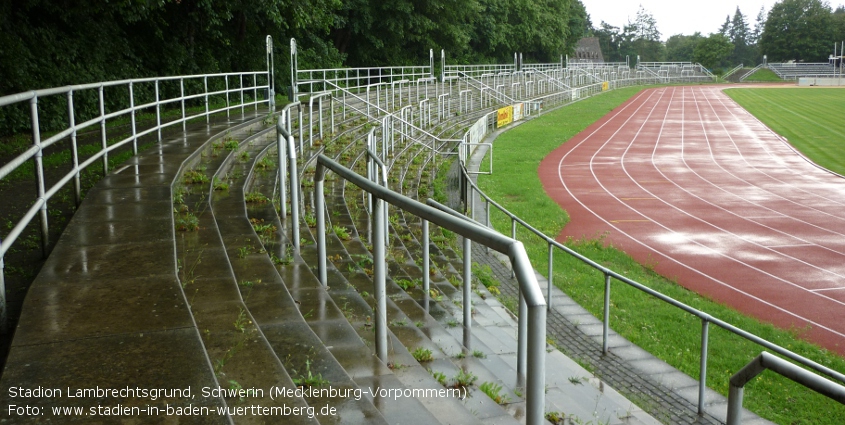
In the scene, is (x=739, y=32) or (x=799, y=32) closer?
(x=799, y=32)

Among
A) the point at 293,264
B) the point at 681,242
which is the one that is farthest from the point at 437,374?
the point at 681,242

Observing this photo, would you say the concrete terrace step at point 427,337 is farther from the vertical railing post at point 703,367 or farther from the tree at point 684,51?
the tree at point 684,51

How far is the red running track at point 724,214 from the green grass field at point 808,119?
3.15 feet

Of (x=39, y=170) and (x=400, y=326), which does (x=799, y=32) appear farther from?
(x=39, y=170)

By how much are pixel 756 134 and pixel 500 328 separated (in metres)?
34.3

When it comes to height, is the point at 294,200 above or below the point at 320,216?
below

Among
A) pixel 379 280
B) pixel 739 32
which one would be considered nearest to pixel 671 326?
pixel 379 280

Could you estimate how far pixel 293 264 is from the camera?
19.6ft

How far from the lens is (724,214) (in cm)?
1880

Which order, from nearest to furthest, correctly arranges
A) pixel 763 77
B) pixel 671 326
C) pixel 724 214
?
pixel 671 326
pixel 724 214
pixel 763 77

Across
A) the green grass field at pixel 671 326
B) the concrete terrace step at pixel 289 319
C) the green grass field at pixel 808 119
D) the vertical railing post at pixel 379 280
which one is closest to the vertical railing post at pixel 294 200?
the concrete terrace step at pixel 289 319

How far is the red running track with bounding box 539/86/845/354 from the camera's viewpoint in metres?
12.5

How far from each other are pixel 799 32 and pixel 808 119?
291 ft

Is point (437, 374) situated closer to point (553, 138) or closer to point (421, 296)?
point (421, 296)
